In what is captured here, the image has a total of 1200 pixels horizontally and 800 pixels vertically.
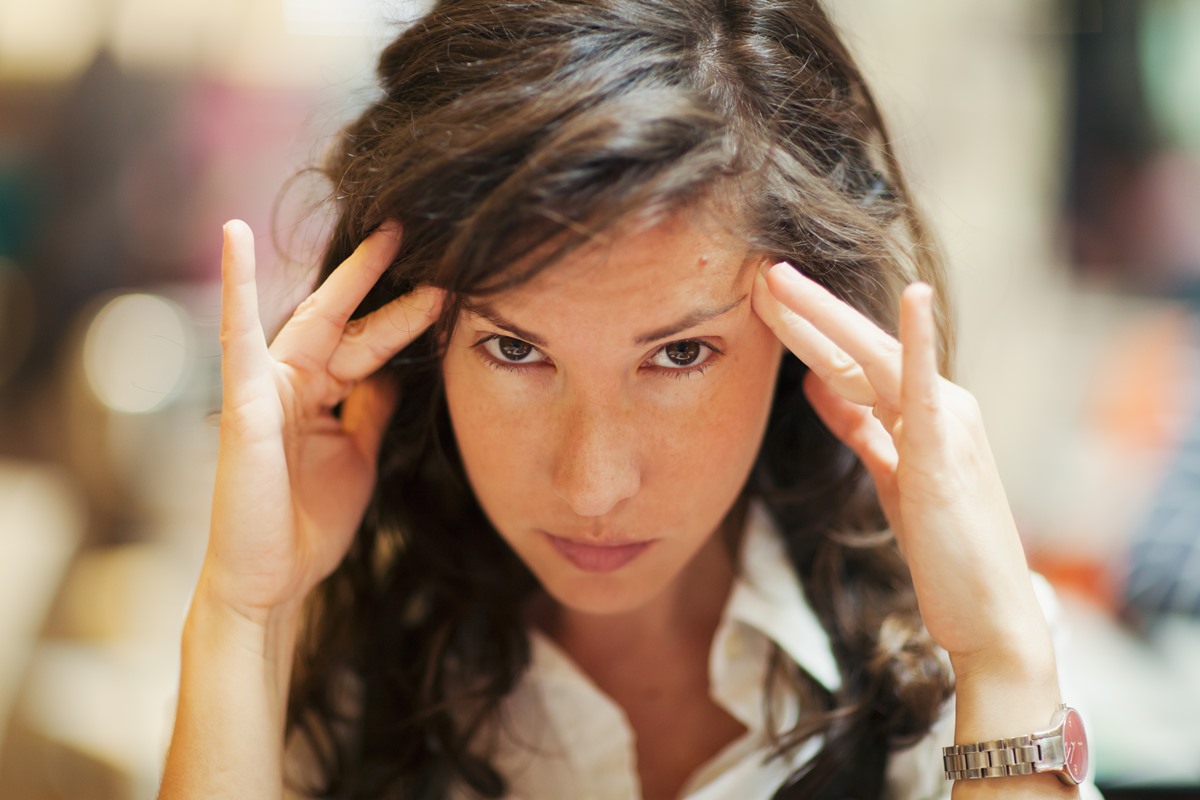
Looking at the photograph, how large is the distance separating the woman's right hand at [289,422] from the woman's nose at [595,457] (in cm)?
16

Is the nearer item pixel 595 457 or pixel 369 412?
pixel 595 457

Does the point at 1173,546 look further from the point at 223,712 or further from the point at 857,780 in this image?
the point at 223,712

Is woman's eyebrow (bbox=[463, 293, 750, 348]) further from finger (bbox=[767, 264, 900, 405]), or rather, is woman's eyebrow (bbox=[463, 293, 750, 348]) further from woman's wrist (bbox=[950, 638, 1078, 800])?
woman's wrist (bbox=[950, 638, 1078, 800])

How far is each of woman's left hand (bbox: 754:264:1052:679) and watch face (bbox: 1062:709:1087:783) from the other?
0.06m

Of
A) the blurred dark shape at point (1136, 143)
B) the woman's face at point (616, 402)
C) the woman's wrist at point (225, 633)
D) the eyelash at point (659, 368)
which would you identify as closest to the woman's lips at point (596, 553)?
the woman's face at point (616, 402)

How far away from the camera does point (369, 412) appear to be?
1.00m

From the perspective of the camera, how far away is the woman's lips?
846 millimetres

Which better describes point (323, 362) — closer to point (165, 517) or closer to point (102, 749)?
point (102, 749)

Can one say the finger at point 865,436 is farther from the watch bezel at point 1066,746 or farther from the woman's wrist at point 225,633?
the woman's wrist at point 225,633

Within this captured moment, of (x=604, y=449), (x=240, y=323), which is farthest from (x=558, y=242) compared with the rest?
(x=240, y=323)

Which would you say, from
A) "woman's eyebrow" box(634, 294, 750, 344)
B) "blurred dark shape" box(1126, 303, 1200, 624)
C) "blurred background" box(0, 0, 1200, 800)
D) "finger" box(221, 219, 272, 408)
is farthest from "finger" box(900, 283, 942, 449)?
"blurred dark shape" box(1126, 303, 1200, 624)

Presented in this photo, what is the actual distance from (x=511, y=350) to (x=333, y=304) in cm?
17

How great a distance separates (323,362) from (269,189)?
3.23ft

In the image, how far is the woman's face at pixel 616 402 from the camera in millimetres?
691
